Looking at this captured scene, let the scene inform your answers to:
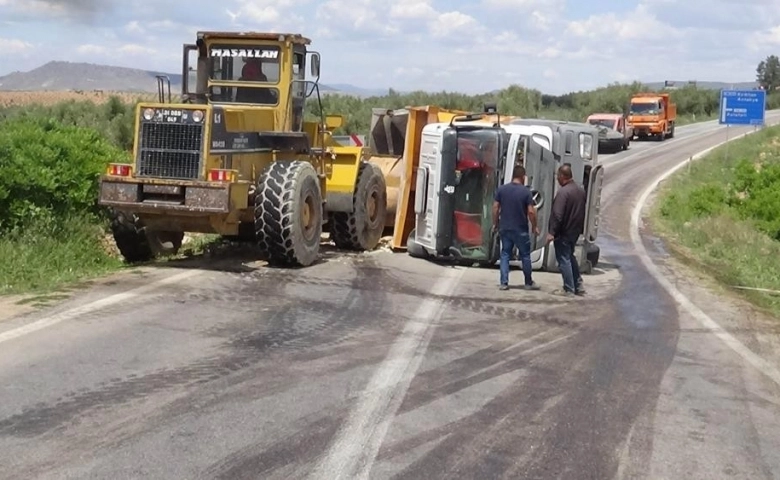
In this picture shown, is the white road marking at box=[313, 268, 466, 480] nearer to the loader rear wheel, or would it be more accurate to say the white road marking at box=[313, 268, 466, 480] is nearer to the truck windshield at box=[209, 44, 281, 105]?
the loader rear wheel

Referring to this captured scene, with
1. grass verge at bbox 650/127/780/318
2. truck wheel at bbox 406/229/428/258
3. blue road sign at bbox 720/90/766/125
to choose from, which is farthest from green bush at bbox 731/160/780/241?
truck wheel at bbox 406/229/428/258

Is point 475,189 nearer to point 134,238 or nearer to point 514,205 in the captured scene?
point 514,205

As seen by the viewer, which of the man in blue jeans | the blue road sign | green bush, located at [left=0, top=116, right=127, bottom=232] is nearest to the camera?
green bush, located at [left=0, top=116, right=127, bottom=232]

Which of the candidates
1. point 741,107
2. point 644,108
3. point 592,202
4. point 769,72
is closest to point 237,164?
point 592,202

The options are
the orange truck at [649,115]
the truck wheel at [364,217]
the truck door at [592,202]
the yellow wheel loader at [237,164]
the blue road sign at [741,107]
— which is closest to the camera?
the yellow wheel loader at [237,164]

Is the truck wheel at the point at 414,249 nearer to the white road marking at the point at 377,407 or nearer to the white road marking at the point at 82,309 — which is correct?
Result: the white road marking at the point at 82,309

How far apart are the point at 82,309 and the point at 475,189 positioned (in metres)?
7.01

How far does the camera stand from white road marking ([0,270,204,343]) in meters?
8.70

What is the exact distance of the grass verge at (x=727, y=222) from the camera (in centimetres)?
1588

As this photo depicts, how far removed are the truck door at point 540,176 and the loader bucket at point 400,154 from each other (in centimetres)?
230

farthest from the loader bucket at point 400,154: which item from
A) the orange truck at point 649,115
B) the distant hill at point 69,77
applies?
the distant hill at point 69,77

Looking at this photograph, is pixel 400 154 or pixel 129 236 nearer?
pixel 129 236

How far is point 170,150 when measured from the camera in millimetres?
12383

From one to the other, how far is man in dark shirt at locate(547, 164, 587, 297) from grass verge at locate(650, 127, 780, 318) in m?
2.47
